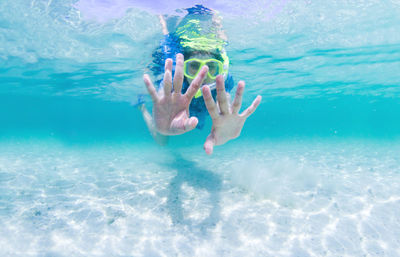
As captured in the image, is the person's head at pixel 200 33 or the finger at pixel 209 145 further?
the person's head at pixel 200 33

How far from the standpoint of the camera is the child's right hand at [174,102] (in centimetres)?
310

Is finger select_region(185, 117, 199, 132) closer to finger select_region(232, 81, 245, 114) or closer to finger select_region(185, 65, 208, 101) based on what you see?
finger select_region(185, 65, 208, 101)

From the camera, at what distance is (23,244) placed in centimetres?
448

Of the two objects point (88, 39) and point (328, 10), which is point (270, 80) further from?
point (88, 39)

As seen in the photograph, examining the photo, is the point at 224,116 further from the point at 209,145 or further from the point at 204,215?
the point at 204,215

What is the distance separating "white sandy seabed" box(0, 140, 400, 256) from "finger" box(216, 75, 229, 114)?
114 inches

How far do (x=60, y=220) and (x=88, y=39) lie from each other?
32.2ft

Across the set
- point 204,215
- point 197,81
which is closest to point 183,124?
point 197,81

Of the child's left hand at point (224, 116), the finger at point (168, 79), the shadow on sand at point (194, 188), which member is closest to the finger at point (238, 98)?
the child's left hand at point (224, 116)

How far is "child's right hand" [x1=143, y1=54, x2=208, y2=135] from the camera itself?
10.2ft

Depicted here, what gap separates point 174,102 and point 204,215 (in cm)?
353

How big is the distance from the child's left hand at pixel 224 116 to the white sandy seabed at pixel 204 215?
2405 millimetres

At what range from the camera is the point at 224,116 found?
3463 millimetres

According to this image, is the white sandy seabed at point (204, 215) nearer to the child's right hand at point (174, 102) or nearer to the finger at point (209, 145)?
the finger at point (209, 145)
